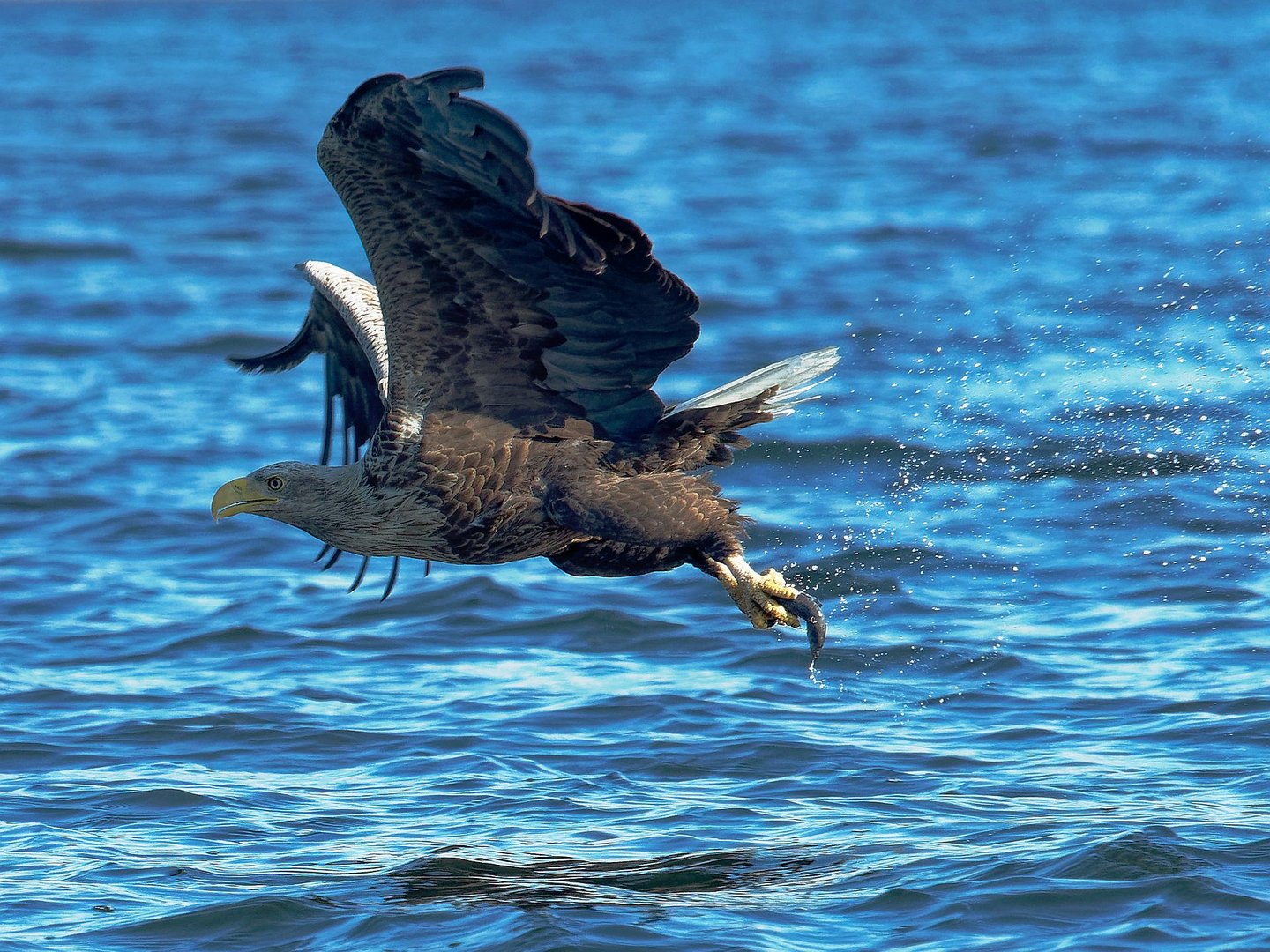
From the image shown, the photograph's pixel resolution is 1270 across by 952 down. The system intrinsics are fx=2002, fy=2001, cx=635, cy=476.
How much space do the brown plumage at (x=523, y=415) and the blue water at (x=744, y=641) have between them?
0.78 meters

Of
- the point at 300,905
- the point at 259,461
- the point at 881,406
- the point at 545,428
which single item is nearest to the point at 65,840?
the point at 300,905

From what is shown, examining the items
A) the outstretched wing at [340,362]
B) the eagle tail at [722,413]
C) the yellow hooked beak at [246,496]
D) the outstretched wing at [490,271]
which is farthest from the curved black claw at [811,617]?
the outstretched wing at [340,362]

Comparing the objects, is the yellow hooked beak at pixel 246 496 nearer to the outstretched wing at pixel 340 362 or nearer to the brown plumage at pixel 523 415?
the brown plumage at pixel 523 415

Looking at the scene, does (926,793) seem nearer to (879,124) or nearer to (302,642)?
(302,642)

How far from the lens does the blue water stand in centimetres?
521

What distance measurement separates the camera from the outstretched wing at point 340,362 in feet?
21.7

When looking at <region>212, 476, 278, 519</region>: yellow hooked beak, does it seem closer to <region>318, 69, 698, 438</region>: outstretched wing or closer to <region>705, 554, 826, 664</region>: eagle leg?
<region>318, 69, 698, 438</region>: outstretched wing

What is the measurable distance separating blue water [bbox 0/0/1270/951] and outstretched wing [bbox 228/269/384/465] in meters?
0.94

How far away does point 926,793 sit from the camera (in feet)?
19.0

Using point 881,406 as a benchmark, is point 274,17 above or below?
above

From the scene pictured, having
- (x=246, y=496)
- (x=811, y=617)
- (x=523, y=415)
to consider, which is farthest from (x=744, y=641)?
(x=246, y=496)

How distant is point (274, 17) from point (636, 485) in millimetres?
43603

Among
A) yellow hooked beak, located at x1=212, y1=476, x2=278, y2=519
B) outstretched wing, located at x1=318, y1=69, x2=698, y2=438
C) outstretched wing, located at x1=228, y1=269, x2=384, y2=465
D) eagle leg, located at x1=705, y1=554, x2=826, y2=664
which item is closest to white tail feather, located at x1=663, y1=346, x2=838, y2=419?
outstretched wing, located at x1=318, y1=69, x2=698, y2=438

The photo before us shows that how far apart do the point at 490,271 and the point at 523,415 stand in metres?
0.53
